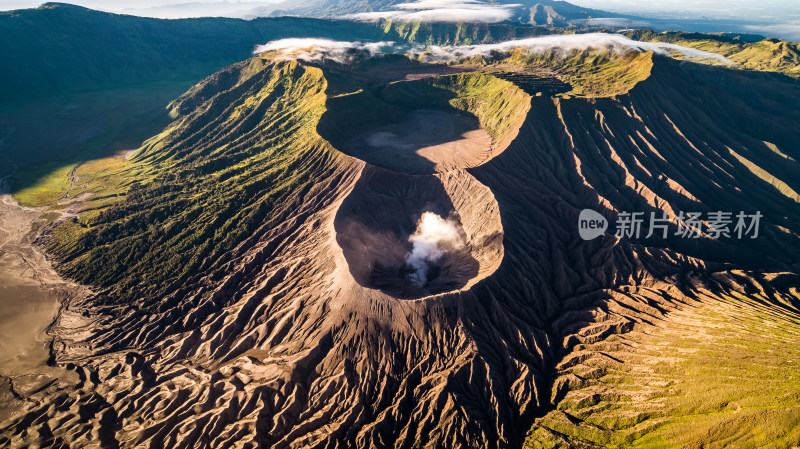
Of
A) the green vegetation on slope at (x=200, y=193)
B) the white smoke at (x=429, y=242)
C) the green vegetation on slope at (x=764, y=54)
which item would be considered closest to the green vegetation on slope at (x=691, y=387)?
the white smoke at (x=429, y=242)

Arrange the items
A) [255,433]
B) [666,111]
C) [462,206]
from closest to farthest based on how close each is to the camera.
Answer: [255,433]
[462,206]
[666,111]

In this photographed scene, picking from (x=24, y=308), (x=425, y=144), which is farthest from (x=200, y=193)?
(x=425, y=144)

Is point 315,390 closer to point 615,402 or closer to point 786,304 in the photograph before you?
point 615,402

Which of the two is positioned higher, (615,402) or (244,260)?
(244,260)

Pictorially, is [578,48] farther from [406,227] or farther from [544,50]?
[406,227]

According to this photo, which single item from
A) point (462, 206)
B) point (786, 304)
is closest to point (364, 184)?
point (462, 206)
